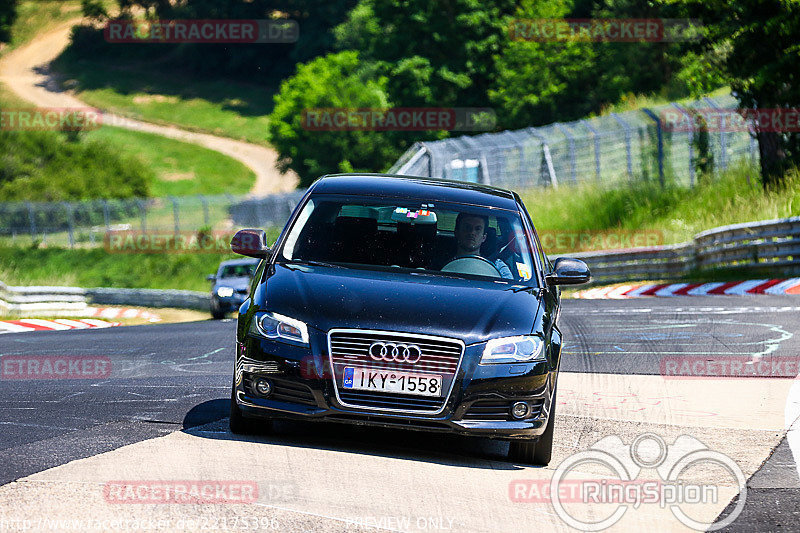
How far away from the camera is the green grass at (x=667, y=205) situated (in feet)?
85.3

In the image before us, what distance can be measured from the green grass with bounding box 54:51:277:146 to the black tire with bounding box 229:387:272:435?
104m

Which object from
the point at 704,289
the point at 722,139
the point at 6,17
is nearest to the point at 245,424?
the point at 704,289

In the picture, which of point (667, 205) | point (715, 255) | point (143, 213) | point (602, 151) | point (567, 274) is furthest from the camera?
point (143, 213)

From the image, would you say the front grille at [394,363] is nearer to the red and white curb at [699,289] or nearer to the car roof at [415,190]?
the car roof at [415,190]

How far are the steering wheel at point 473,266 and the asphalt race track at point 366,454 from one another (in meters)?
1.12

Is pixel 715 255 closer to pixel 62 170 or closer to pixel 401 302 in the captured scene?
pixel 401 302

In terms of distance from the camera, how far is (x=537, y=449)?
282 inches

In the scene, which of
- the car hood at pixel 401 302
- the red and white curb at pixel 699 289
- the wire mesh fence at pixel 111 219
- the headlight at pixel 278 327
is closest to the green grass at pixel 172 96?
the wire mesh fence at pixel 111 219

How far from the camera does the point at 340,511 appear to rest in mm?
5723

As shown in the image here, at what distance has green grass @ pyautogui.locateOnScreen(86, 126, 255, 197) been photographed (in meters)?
94.6

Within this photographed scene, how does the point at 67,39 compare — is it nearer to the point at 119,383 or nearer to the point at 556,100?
the point at 556,100

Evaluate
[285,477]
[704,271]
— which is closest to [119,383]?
[285,477]

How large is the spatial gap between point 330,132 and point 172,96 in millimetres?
48461

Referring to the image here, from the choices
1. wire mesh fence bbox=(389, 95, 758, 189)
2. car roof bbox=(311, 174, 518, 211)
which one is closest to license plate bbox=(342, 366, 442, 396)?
car roof bbox=(311, 174, 518, 211)
